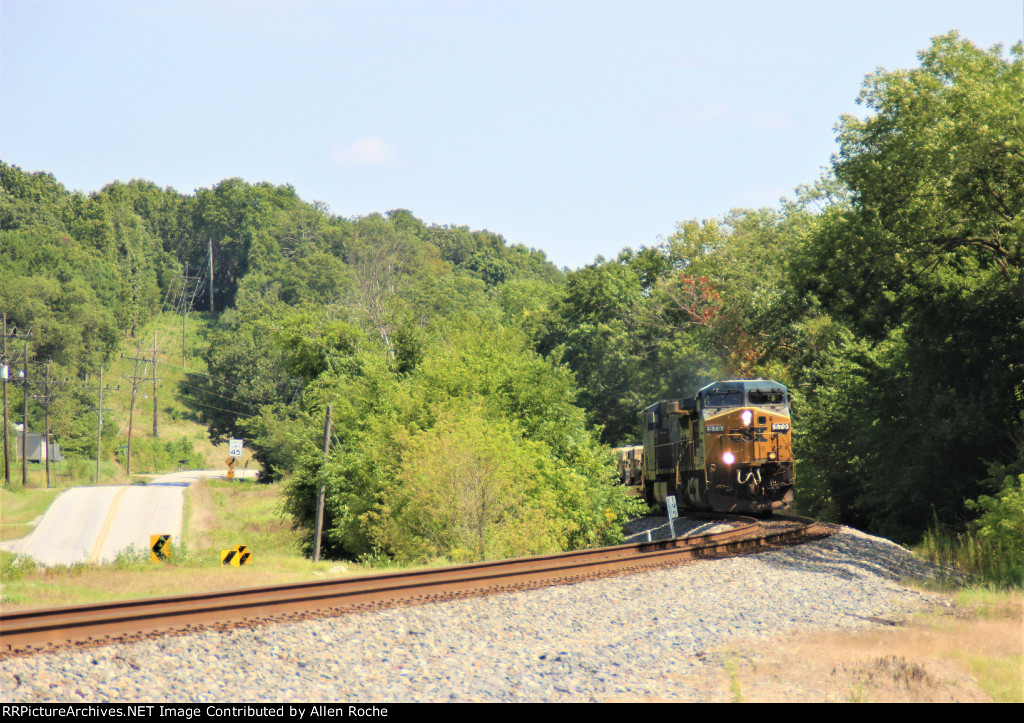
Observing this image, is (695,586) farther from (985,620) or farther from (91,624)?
(91,624)

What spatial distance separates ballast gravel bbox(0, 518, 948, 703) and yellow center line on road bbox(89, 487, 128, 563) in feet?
105

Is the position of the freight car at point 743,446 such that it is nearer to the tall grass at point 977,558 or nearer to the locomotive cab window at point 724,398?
the locomotive cab window at point 724,398

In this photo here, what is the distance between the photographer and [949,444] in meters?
26.7

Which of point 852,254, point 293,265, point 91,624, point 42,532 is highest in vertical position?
point 293,265

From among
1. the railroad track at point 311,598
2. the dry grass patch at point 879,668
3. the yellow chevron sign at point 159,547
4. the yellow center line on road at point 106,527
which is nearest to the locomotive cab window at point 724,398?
the railroad track at point 311,598

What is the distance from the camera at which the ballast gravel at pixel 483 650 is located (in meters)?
7.98

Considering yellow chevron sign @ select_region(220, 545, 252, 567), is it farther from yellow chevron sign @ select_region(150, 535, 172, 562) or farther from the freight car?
the freight car

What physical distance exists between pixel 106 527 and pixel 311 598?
43330mm

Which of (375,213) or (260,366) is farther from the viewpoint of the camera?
(375,213)

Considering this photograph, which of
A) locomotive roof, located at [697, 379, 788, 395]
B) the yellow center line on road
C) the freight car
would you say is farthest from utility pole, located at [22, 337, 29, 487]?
locomotive roof, located at [697, 379, 788, 395]

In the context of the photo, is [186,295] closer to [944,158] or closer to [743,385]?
[743,385]

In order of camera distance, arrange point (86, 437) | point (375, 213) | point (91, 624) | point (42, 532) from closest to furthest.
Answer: point (91, 624), point (42, 532), point (86, 437), point (375, 213)
